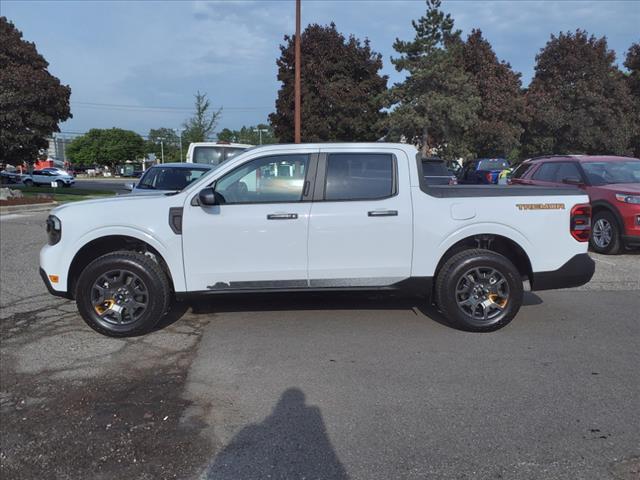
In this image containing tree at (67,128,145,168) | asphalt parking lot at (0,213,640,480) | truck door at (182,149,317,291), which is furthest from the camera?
tree at (67,128,145,168)

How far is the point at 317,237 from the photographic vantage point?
A: 509 centimetres

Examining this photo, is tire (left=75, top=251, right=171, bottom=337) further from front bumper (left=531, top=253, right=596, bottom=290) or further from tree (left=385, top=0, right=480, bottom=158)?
tree (left=385, top=0, right=480, bottom=158)

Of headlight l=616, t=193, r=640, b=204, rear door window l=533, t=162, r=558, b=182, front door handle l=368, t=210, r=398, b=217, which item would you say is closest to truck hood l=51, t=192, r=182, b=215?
front door handle l=368, t=210, r=398, b=217

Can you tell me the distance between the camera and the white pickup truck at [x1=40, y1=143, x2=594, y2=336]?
506cm

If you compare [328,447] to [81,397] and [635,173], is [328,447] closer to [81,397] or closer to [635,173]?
[81,397]

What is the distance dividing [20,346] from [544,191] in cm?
543

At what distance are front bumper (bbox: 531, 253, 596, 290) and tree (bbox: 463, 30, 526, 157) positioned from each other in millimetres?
29813

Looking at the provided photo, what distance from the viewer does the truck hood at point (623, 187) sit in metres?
8.80

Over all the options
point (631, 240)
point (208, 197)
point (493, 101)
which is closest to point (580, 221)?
point (208, 197)

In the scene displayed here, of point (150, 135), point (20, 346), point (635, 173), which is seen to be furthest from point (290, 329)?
point (150, 135)

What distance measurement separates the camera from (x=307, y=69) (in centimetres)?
2941

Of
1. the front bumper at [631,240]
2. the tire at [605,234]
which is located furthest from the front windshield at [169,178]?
the front bumper at [631,240]

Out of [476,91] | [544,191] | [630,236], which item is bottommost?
[630,236]

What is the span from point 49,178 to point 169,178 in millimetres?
33678
